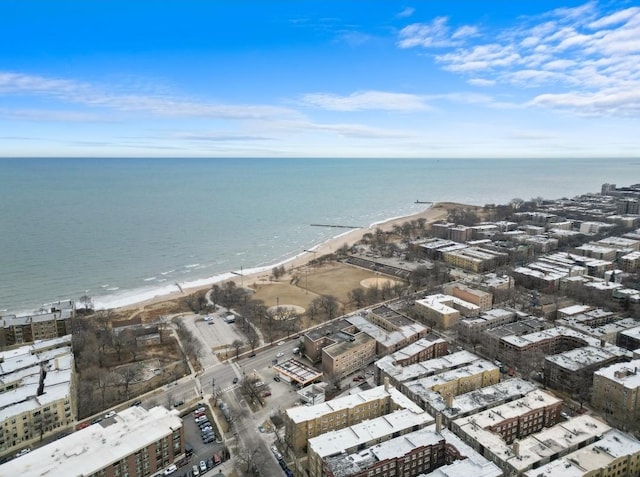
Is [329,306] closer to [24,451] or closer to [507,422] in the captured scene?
[507,422]

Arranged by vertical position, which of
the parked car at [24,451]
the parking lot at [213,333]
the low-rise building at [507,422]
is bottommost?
the parked car at [24,451]

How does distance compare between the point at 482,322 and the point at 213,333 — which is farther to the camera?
the point at 213,333

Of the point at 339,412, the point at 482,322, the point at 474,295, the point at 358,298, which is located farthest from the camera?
the point at 358,298

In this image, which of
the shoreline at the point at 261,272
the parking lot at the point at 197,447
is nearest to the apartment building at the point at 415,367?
the parking lot at the point at 197,447

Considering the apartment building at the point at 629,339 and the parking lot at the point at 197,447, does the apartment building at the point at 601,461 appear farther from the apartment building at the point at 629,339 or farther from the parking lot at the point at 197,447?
the parking lot at the point at 197,447

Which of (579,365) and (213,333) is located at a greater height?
(579,365)

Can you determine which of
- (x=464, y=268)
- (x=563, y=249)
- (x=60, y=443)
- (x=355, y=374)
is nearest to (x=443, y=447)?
(x=355, y=374)

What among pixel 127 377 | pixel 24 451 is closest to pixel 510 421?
pixel 127 377
